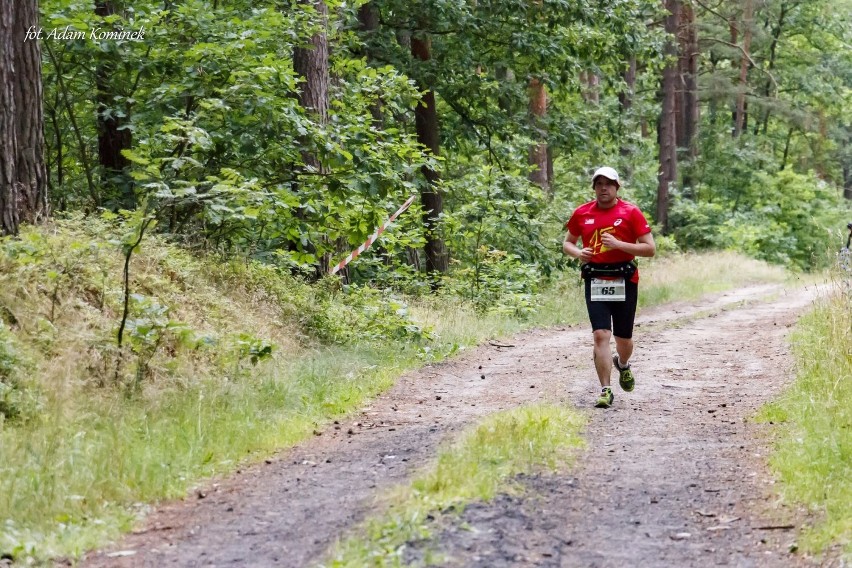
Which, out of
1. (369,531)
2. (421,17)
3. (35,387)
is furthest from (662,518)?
(421,17)

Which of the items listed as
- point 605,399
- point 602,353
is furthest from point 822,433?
point 602,353

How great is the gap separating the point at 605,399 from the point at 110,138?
787 cm

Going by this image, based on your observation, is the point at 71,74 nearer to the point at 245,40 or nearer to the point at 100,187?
the point at 100,187

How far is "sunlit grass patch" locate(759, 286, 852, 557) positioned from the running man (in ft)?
4.54

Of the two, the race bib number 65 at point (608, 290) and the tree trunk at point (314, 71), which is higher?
the tree trunk at point (314, 71)

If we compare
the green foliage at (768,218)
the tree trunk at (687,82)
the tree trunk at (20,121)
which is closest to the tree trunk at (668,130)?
the tree trunk at (687,82)

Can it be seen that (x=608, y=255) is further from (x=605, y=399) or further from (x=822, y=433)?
(x=822, y=433)

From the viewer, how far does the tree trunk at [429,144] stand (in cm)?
1858

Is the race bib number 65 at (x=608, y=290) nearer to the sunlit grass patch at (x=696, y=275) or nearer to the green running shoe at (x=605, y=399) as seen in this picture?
the green running shoe at (x=605, y=399)

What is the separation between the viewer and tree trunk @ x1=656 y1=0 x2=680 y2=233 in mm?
31562

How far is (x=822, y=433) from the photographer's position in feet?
21.7

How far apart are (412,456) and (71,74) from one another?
28.4ft

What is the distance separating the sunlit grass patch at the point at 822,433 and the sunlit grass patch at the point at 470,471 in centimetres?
141

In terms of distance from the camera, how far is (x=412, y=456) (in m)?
6.80
